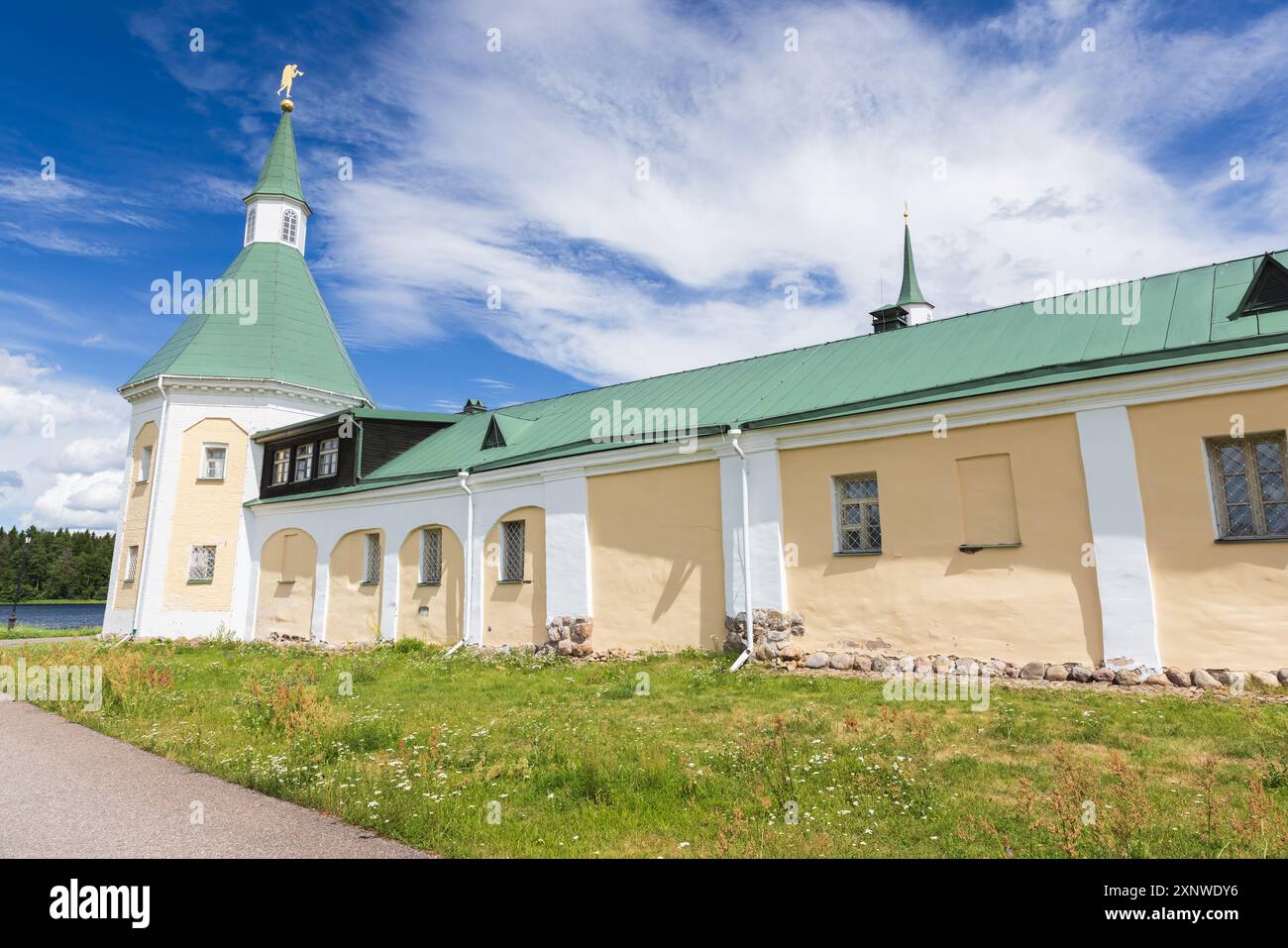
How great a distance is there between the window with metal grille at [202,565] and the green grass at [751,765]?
13.6 meters

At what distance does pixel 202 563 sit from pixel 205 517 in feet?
4.76

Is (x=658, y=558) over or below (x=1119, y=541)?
over

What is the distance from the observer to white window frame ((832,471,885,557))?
12.5 meters

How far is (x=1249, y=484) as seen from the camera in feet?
32.1

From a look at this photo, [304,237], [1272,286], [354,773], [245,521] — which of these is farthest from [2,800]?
[304,237]

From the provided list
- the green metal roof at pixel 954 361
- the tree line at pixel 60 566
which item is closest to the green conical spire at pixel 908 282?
the green metal roof at pixel 954 361

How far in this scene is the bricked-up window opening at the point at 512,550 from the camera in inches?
691

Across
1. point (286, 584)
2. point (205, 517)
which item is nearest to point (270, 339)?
point (205, 517)

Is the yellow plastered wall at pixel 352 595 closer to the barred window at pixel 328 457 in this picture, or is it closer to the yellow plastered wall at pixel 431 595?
the yellow plastered wall at pixel 431 595

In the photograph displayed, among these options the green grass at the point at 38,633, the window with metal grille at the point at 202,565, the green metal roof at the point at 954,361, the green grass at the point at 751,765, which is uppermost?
the green metal roof at the point at 954,361

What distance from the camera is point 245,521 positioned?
81.3ft

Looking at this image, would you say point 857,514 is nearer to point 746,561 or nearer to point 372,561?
point 746,561
